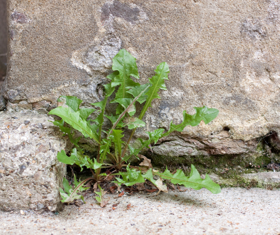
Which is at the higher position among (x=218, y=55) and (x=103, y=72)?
(x=218, y=55)

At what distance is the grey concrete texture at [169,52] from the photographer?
1.59 meters

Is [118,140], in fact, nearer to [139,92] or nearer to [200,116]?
[139,92]

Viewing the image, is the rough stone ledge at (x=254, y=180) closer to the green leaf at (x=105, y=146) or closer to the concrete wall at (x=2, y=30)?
the green leaf at (x=105, y=146)

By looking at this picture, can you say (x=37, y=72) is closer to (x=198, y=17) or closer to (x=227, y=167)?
(x=198, y=17)

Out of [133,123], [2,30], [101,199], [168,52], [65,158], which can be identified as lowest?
[101,199]

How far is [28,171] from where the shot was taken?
1.32 metres

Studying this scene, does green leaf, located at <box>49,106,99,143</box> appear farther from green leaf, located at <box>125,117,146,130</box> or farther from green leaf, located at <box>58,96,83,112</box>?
green leaf, located at <box>125,117,146,130</box>

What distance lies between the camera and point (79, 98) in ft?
5.37

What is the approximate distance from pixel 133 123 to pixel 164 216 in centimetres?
58

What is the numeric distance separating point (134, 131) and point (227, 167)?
2.45ft

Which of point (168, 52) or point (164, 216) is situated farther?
point (168, 52)

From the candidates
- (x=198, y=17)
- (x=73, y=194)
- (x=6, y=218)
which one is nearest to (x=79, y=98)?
(x=73, y=194)

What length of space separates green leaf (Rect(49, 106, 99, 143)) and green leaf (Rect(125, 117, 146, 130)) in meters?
0.24

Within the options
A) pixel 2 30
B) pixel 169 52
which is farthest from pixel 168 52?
pixel 2 30
